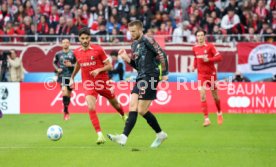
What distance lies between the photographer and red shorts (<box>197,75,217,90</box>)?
18734 millimetres

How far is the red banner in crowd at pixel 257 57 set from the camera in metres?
25.3

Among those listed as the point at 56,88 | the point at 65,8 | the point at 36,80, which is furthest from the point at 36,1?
the point at 56,88

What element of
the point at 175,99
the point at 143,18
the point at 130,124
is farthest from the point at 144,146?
the point at 143,18

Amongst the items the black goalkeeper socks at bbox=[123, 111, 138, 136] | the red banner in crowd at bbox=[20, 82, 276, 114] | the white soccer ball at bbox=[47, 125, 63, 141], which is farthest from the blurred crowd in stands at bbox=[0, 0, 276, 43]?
the black goalkeeper socks at bbox=[123, 111, 138, 136]

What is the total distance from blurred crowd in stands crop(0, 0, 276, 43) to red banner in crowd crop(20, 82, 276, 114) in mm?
3084

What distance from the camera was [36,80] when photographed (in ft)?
87.2

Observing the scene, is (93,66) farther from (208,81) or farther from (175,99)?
(175,99)

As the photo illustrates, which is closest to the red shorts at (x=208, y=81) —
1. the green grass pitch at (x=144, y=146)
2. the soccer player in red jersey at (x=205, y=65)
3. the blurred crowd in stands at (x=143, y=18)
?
the soccer player in red jersey at (x=205, y=65)

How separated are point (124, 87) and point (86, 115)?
6.10 feet

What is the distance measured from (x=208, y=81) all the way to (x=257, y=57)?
280 inches

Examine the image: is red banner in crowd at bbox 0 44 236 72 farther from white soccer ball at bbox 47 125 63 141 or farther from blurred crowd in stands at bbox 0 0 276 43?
white soccer ball at bbox 47 125 63 141

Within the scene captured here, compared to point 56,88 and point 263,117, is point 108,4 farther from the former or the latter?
point 263,117

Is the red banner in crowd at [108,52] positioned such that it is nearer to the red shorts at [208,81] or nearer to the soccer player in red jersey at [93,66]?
the red shorts at [208,81]

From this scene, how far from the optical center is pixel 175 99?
2394cm
